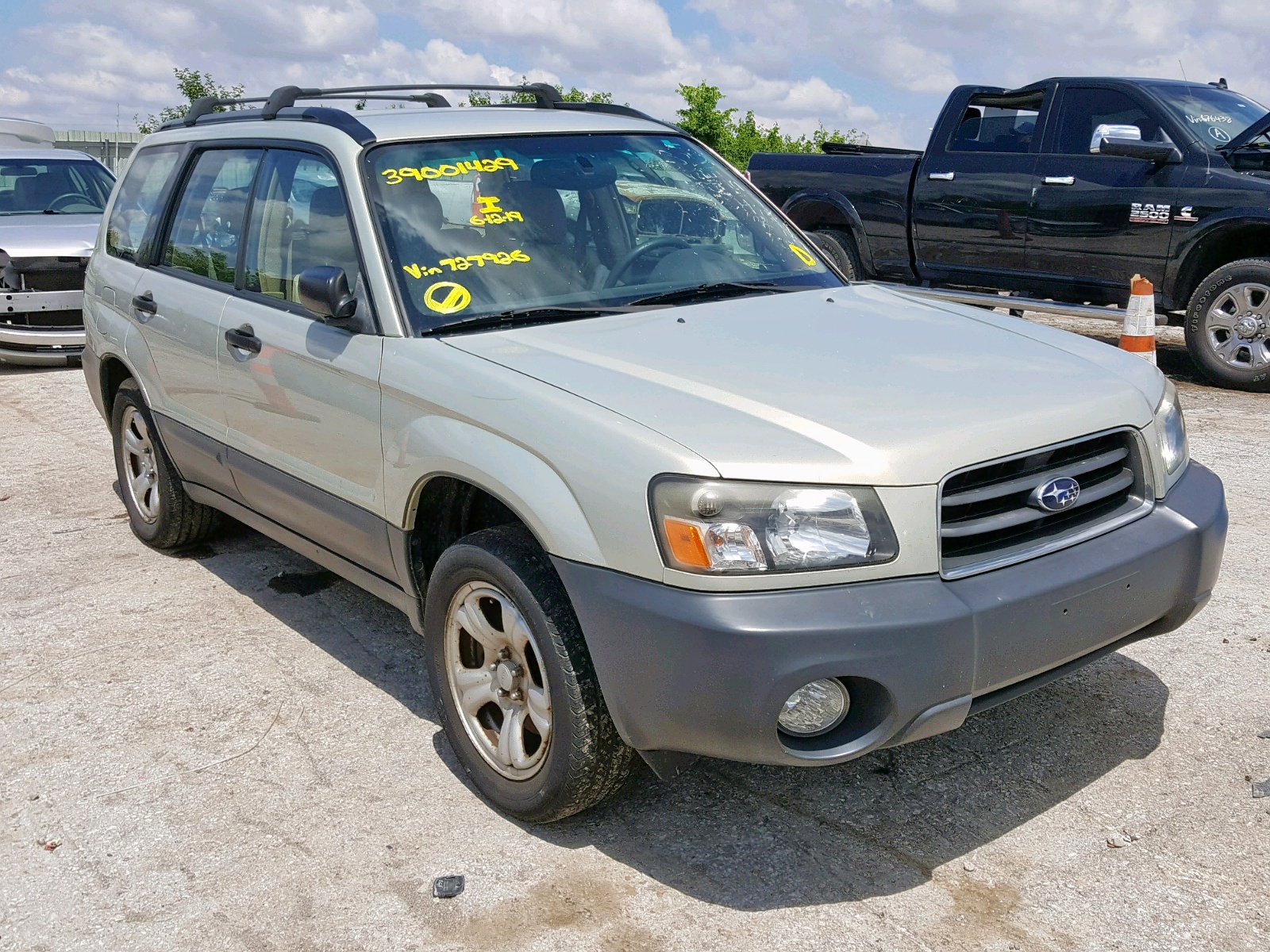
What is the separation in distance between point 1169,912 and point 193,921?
7.27 feet

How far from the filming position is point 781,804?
3.36 meters

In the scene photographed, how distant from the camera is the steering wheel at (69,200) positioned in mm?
11492

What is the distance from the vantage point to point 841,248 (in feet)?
34.5

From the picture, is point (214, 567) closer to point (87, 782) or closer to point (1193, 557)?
point (87, 782)

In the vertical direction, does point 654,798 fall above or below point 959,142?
below

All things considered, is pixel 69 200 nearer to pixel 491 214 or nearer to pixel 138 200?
pixel 138 200

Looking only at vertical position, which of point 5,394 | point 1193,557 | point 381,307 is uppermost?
point 381,307

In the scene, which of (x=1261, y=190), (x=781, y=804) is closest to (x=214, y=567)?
(x=781, y=804)

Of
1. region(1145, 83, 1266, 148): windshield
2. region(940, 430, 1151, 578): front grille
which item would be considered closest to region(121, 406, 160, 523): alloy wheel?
region(940, 430, 1151, 578): front grille

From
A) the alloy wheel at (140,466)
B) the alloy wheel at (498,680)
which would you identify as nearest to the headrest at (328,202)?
the alloy wheel at (498,680)

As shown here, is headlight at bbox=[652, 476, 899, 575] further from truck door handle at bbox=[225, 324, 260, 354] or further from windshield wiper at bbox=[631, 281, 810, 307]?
truck door handle at bbox=[225, 324, 260, 354]

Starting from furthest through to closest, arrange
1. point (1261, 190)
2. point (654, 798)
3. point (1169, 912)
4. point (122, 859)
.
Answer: point (1261, 190) < point (654, 798) < point (122, 859) < point (1169, 912)

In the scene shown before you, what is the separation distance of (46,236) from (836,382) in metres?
9.24

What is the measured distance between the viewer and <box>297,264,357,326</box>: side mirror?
358 cm
